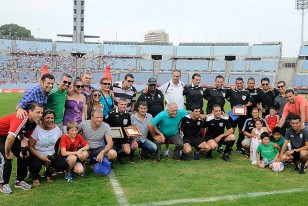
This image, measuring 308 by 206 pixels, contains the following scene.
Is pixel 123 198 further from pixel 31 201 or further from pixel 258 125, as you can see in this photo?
pixel 258 125

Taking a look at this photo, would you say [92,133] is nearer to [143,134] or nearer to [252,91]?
[143,134]

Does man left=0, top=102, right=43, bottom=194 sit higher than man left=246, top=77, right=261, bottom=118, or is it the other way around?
man left=246, top=77, right=261, bottom=118

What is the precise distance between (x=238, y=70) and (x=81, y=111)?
164ft

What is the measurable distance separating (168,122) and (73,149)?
7.70 feet

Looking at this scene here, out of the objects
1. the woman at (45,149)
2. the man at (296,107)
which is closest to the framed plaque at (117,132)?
the woman at (45,149)

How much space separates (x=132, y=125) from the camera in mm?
7047

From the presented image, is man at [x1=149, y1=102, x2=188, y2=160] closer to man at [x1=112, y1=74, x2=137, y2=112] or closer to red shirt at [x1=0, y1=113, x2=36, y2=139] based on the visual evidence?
man at [x1=112, y1=74, x2=137, y2=112]

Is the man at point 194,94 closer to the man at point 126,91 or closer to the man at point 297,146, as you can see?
the man at point 126,91

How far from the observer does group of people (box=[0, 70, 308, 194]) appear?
16.9 feet

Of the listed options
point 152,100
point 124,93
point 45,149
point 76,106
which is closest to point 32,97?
point 45,149

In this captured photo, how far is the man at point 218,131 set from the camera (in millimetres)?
7273

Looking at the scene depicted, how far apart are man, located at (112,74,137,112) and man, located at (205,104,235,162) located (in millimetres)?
1952

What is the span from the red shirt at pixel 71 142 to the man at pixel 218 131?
120 inches

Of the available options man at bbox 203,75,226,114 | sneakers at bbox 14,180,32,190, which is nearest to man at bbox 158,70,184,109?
man at bbox 203,75,226,114
